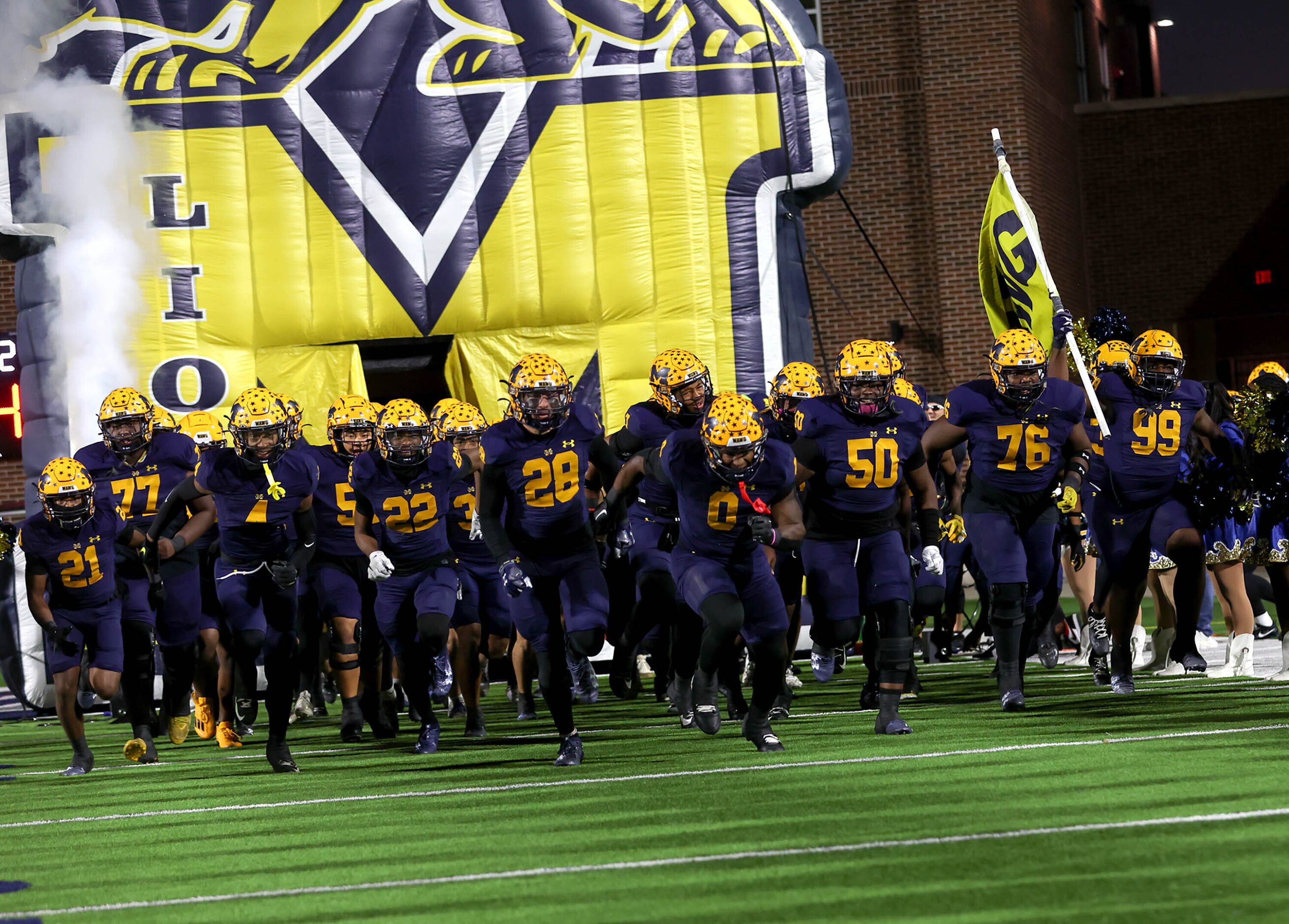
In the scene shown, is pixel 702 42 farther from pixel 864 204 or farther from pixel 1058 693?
pixel 864 204

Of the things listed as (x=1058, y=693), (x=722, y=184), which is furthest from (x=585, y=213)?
(x=1058, y=693)

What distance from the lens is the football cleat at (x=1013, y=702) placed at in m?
9.44

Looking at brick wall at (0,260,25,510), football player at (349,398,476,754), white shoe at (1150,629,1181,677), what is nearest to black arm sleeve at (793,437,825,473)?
football player at (349,398,476,754)

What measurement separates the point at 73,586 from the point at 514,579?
2877 mm

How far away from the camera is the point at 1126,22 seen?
30750mm

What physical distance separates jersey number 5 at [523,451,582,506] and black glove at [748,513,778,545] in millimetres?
1047

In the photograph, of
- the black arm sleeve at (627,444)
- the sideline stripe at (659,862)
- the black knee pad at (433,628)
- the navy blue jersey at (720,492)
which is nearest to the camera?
the sideline stripe at (659,862)

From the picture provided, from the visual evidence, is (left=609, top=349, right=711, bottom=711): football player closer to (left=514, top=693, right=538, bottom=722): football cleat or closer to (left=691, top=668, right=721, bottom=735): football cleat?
(left=691, top=668, right=721, bottom=735): football cleat

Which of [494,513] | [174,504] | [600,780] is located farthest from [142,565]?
[600,780]

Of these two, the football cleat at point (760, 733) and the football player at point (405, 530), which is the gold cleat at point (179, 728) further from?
the football cleat at point (760, 733)

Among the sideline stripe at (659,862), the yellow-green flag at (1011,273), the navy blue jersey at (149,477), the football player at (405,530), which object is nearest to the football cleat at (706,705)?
the football player at (405,530)

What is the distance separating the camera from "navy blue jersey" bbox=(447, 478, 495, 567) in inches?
428

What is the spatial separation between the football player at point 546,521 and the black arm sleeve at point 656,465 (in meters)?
0.21

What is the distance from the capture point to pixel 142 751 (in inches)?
387
